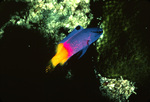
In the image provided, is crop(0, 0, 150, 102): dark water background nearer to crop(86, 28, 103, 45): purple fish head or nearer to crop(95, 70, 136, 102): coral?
crop(95, 70, 136, 102): coral

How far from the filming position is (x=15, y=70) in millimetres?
3051

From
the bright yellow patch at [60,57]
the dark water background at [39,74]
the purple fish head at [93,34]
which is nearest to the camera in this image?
the bright yellow patch at [60,57]

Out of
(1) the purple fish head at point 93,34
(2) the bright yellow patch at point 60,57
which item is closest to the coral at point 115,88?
(1) the purple fish head at point 93,34

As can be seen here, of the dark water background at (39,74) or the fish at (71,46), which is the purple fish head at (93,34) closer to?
the fish at (71,46)

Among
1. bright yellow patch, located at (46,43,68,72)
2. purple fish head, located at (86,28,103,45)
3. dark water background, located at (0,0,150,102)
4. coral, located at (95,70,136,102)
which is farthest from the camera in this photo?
coral, located at (95,70,136,102)

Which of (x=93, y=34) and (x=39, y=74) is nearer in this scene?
(x=93, y=34)

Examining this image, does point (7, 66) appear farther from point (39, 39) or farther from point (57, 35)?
point (57, 35)

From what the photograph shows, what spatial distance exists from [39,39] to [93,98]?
2.01 meters

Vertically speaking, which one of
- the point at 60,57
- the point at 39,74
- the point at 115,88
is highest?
the point at 60,57

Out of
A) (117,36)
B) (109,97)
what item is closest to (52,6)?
(117,36)

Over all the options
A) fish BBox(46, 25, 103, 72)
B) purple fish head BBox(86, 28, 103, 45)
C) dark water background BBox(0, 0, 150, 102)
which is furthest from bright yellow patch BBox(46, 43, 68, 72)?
dark water background BBox(0, 0, 150, 102)

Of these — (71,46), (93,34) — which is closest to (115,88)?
(93,34)

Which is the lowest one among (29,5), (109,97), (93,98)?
(109,97)

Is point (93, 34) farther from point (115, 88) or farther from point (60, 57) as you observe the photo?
point (115, 88)
